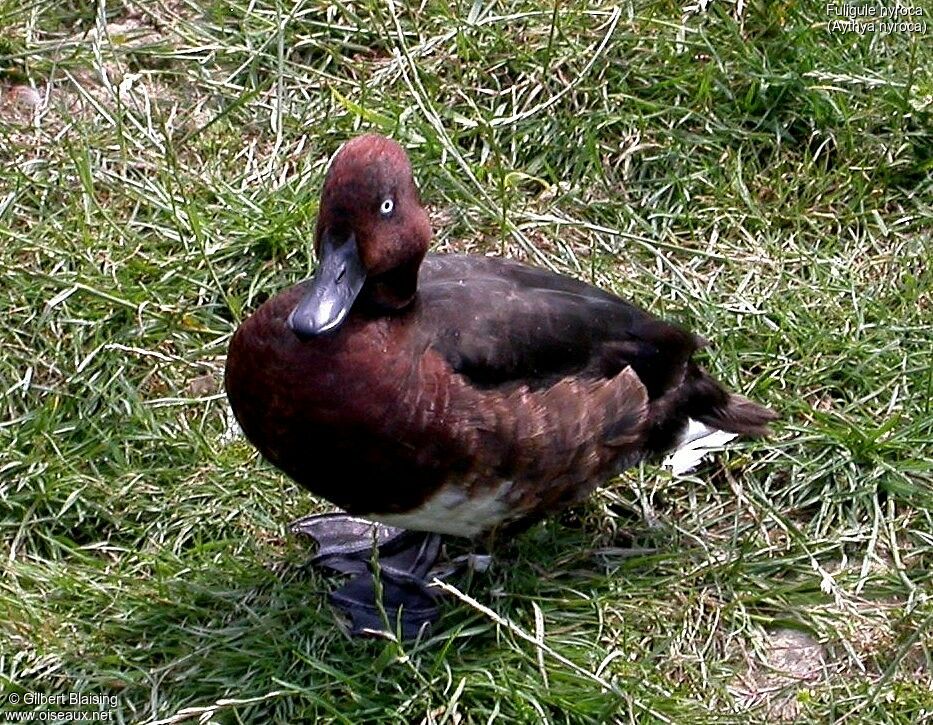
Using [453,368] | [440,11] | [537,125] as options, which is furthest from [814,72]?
[453,368]

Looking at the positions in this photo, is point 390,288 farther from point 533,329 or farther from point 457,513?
point 457,513

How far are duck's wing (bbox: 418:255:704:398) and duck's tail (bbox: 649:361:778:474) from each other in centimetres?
6

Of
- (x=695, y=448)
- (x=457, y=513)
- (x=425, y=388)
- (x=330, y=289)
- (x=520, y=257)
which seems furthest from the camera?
(x=520, y=257)

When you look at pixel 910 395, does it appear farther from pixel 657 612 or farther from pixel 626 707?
pixel 626 707

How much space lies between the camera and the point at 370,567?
4.00 m

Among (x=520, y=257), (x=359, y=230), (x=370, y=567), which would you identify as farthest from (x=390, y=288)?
(x=520, y=257)

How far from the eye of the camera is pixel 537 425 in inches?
144

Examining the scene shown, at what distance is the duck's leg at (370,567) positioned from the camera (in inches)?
152

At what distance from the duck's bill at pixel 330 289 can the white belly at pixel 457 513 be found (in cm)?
50

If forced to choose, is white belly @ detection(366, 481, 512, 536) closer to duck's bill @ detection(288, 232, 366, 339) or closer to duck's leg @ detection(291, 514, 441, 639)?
duck's leg @ detection(291, 514, 441, 639)

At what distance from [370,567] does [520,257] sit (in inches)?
46.3

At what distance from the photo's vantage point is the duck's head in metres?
3.31

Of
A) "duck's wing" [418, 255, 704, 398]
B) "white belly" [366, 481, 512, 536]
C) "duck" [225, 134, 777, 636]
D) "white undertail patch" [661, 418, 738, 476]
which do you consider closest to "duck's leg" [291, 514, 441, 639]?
"duck" [225, 134, 777, 636]

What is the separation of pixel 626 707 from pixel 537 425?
66 centimetres
